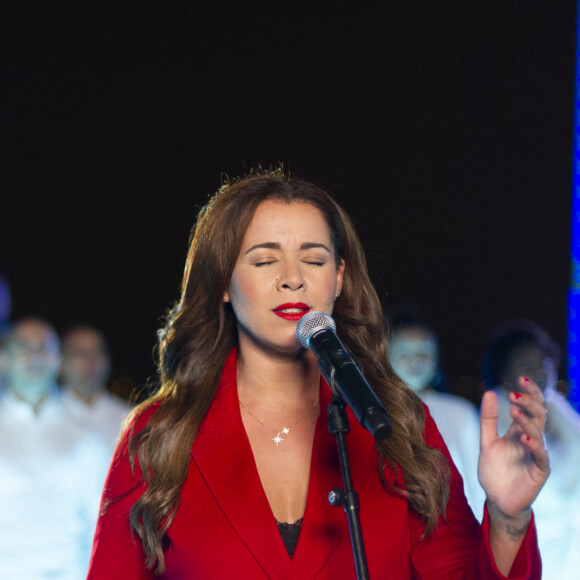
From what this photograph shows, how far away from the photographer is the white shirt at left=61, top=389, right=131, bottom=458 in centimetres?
519

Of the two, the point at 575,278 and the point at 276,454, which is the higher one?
the point at 575,278

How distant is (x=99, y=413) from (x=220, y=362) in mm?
3135

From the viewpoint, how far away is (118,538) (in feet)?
6.87

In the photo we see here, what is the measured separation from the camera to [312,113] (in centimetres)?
776

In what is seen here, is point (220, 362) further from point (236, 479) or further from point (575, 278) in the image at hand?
point (575, 278)

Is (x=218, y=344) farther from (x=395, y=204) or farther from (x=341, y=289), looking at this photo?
(x=395, y=204)

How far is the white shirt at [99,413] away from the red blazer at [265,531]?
3.09 m

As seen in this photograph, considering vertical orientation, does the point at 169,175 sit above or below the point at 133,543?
above

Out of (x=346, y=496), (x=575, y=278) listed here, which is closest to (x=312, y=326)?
(x=346, y=496)

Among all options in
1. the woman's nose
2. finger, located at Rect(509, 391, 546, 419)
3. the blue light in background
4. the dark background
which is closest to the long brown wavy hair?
the woman's nose

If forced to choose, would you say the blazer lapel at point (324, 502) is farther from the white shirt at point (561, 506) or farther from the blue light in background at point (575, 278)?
the blue light in background at point (575, 278)

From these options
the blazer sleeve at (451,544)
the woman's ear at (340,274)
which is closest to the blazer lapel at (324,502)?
the blazer sleeve at (451,544)

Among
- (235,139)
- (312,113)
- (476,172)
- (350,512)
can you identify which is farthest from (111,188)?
(350,512)

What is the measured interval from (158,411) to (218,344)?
28 centimetres
